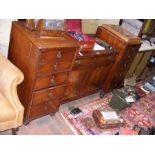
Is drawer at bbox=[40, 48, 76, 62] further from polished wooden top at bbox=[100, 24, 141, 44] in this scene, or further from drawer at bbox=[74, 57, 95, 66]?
polished wooden top at bbox=[100, 24, 141, 44]

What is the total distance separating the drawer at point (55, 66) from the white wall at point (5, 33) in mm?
663

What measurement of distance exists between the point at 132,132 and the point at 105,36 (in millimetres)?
1358

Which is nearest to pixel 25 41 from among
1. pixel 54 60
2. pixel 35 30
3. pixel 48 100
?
pixel 35 30

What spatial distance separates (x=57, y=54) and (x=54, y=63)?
0.10 meters

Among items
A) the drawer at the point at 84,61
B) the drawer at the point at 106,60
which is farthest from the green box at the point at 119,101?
the drawer at the point at 84,61

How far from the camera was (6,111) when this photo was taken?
180 centimetres

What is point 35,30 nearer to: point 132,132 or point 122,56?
point 122,56

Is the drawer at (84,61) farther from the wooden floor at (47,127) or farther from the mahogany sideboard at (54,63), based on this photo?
the wooden floor at (47,127)

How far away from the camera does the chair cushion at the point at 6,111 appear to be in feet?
5.85

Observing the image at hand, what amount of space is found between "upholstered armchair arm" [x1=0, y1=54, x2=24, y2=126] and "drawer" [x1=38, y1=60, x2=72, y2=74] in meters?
0.20

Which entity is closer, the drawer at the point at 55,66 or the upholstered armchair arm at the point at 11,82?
the upholstered armchair arm at the point at 11,82

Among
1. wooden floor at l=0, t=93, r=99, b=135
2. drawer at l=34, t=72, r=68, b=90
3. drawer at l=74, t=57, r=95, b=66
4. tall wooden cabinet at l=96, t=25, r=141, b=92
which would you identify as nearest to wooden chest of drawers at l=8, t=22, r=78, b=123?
drawer at l=34, t=72, r=68, b=90

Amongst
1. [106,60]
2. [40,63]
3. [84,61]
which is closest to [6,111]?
[40,63]

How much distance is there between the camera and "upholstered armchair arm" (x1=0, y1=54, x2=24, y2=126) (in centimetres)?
186
